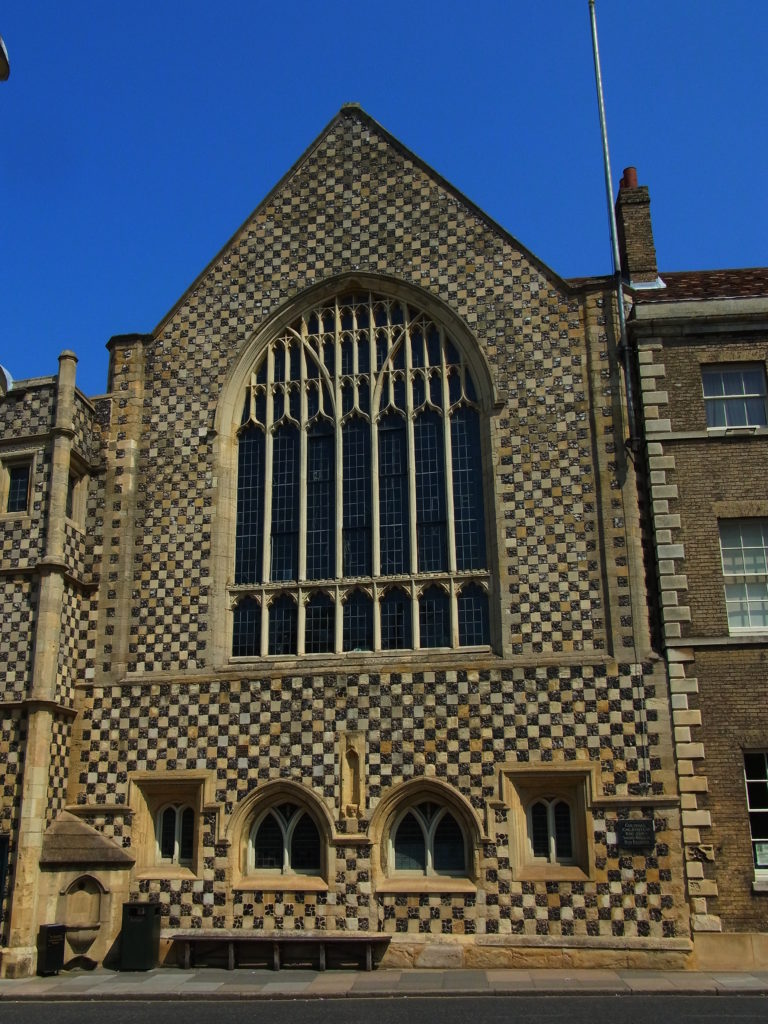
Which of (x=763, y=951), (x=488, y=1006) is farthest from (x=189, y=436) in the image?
(x=763, y=951)

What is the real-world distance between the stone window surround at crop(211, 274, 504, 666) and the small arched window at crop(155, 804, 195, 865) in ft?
8.57

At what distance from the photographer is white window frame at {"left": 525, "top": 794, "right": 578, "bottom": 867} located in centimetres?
1562

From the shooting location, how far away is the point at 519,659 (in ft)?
53.8

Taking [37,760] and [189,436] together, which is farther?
[189,436]

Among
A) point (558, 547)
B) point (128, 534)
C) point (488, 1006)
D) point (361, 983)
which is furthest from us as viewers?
point (128, 534)

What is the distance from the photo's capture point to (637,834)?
15094 mm

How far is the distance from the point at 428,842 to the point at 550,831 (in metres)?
1.94

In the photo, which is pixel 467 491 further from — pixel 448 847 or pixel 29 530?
pixel 29 530

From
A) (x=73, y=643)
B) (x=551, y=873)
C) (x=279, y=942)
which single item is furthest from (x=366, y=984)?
(x=73, y=643)

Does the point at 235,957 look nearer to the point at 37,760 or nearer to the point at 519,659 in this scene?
the point at 37,760

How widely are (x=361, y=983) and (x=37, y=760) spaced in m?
6.30

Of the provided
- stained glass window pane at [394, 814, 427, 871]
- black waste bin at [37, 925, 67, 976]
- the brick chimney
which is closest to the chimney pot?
the brick chimney

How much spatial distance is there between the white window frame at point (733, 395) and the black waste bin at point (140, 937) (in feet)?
39.5

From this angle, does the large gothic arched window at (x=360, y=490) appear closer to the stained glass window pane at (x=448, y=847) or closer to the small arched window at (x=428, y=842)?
the small arched window at (x=428, y=842)
